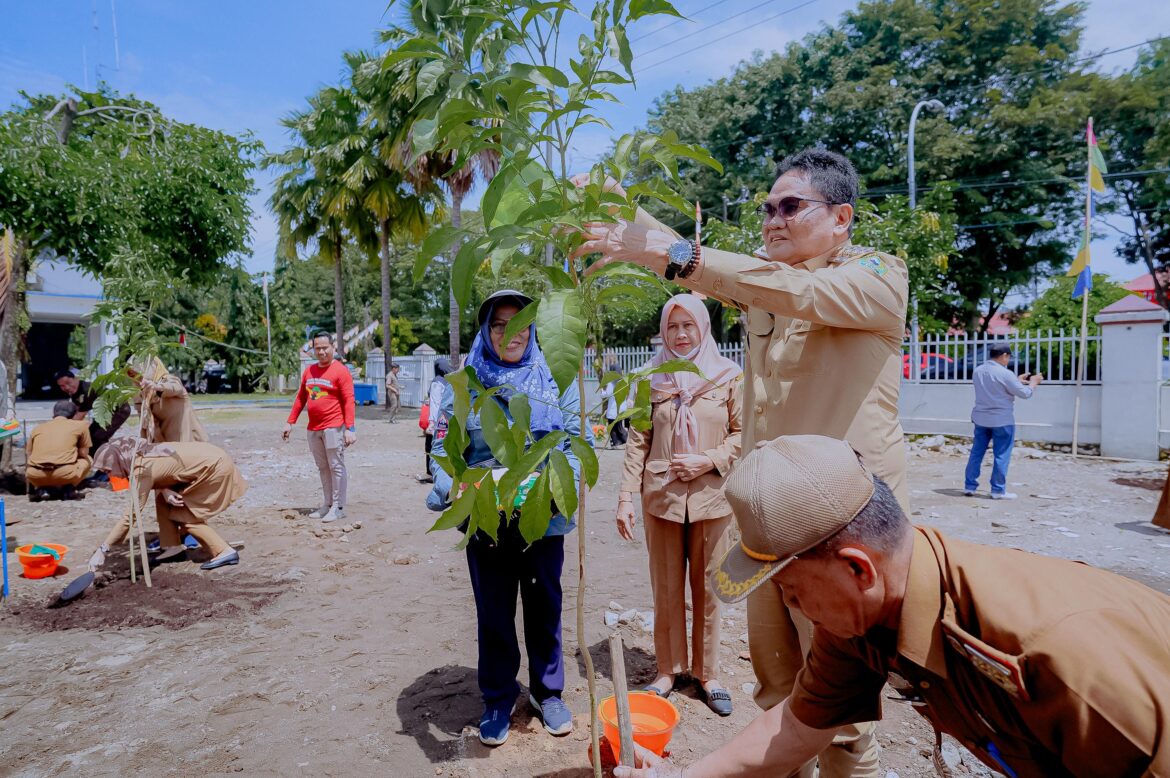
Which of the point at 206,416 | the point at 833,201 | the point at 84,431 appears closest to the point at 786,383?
the point at 833,201

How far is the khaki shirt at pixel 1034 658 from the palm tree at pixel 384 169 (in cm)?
1680

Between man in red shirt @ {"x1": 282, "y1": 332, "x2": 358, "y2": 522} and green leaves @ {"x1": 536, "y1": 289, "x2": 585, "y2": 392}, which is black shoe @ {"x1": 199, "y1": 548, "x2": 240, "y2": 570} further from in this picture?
green leaves @ {"x1": 536, "y1": 289, "x2": 585, "y2": 392}

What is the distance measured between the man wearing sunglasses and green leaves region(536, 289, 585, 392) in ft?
1.14

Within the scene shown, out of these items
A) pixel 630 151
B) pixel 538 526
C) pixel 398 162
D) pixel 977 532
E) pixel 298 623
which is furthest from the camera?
pixel 398 162

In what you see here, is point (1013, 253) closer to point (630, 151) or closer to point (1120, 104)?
point (1120, 104)

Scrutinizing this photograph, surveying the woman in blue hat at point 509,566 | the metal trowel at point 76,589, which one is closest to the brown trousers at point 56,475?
the metal trowel at point 76,589


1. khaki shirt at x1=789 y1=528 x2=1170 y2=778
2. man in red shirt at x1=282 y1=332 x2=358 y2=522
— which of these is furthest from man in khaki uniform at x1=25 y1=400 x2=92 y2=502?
khaki shirt at x1=789 y1=528 x2=1170 y2=778

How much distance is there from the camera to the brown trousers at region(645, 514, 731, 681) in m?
3.36

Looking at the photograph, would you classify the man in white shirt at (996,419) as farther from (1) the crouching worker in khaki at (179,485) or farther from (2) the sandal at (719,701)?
(1) the crouching worker in khaki at (179,485)

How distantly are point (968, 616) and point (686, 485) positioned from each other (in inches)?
84.4

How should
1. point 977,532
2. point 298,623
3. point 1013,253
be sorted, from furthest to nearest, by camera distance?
point 1013,253 < point 977,532 < point 298,623

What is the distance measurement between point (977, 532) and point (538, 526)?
6340 mm

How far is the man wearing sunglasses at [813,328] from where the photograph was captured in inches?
69.9

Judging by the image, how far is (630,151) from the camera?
5.40ft
